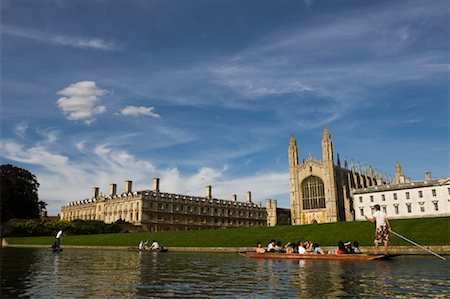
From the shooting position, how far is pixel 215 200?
115500mm

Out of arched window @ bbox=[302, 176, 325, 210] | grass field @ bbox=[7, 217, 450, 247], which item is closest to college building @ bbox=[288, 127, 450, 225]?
arched window @ bbox=[302, 176, 325, 210]

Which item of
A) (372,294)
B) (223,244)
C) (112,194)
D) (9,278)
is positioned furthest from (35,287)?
(112,194)

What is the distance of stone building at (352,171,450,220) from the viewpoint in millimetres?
75312

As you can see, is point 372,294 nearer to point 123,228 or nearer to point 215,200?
point 123,228

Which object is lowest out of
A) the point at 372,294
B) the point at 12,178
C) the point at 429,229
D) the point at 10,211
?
the point at 372,294

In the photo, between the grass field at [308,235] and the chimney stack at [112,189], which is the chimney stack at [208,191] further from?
the grass field at [308,235]

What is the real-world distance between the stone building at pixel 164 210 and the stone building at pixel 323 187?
911 inches

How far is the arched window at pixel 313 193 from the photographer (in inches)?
3832

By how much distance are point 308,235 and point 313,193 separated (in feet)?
186

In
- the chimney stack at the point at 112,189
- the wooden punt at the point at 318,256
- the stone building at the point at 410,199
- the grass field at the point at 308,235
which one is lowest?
the wooden punt at the point at 318,256

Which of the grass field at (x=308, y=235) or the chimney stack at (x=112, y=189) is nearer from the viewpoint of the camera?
the grass field at (x=308, y=235)

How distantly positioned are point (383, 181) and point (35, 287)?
381ft

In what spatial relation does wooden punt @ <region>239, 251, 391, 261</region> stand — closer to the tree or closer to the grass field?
the grass field

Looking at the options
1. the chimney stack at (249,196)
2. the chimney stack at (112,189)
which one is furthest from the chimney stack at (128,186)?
the chimney stack at (249,196)
